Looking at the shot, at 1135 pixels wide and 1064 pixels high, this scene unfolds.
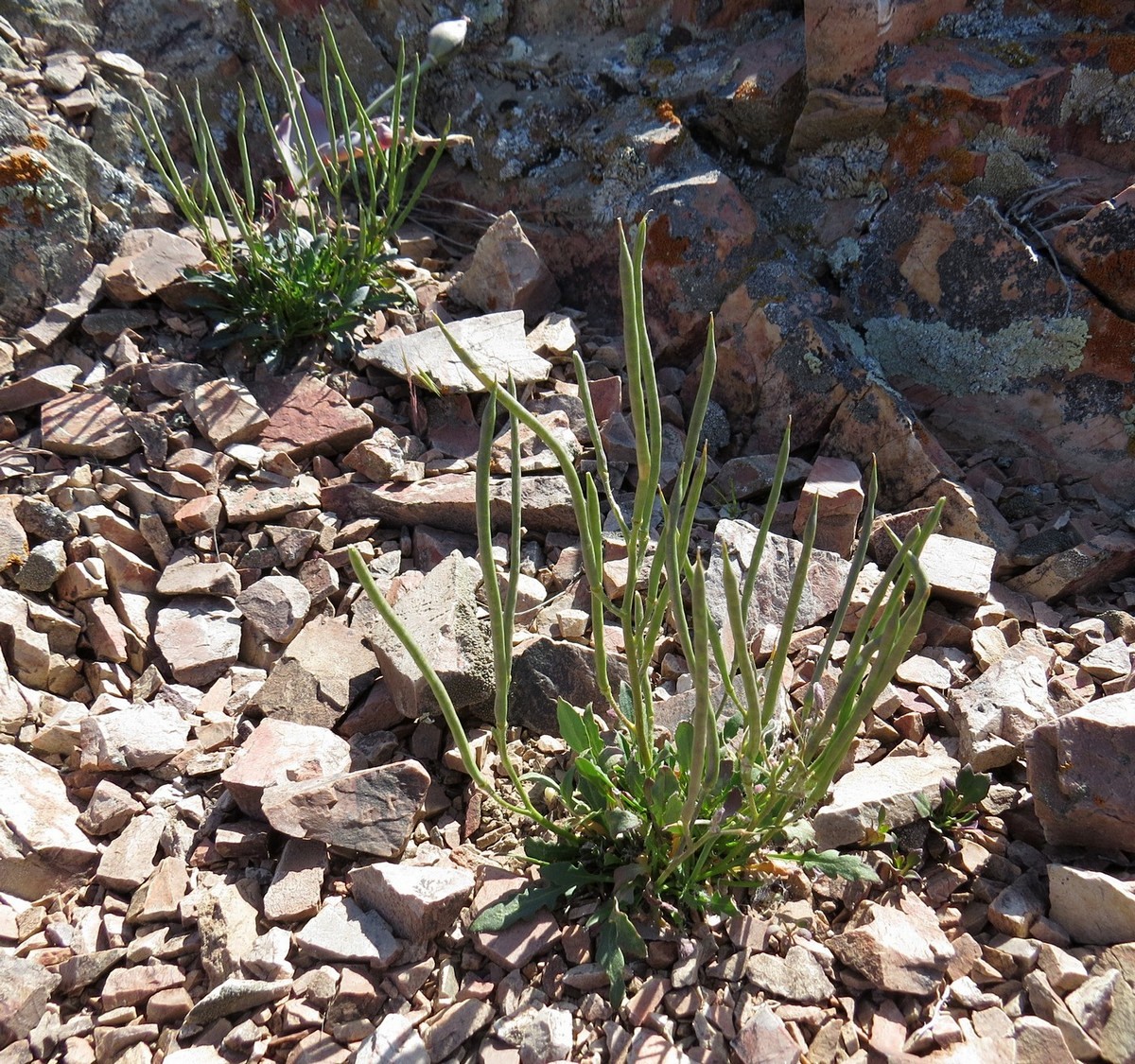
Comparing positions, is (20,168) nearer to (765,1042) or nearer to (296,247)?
(296,247)

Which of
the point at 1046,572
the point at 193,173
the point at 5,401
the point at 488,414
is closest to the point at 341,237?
the point at 193,173

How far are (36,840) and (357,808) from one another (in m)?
0.67

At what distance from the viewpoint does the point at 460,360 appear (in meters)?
3.19

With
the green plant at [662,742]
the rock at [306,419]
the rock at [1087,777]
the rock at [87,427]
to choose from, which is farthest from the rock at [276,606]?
the rock at [1087,777]

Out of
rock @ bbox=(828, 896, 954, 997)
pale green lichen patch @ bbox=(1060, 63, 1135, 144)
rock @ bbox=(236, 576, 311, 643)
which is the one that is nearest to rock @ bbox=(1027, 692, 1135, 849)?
rock @ bbox=(828, 896, 954, 997)

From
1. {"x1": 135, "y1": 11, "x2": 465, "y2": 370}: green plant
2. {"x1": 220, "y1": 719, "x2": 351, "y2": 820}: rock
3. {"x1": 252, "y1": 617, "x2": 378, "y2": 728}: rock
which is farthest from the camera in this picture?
{"x1": 135, "y1": 11, "x2": 465, "y2": 370}: green plant

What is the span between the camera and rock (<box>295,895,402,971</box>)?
5.77ft

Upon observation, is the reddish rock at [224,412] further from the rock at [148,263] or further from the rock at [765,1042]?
the rock at [765,1042]

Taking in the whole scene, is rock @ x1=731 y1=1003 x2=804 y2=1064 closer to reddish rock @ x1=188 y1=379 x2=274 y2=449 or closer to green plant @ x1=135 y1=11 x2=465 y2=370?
reddish rock @ x1=188 y1=379 x2=274 y2=449

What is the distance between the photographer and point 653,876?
5.98ft

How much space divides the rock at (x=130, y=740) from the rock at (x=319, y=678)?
0.72 ft

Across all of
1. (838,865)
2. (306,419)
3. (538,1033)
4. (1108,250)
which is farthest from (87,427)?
(1108,250)

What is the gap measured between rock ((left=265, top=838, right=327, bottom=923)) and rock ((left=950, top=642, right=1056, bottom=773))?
147 centimetres

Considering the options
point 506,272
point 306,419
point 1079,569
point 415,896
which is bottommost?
point 1079,569
